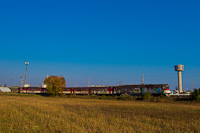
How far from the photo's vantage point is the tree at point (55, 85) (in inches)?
2354

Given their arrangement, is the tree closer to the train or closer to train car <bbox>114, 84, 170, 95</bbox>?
the train

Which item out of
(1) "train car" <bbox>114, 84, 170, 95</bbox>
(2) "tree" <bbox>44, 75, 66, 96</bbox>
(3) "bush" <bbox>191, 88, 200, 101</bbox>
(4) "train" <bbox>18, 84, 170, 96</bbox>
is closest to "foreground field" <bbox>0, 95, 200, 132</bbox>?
(3) "bush" <bbox>191, 88, 200, 101</bbox>

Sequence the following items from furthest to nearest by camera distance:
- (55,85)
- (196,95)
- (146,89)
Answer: (55,85), (146,89), (196,95)

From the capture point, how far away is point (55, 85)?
59.9m

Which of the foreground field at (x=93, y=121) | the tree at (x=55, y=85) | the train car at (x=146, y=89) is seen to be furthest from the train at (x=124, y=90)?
the foreground field at (x=93, y=121)

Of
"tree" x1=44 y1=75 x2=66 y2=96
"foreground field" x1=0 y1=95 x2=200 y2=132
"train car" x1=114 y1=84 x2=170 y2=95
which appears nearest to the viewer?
"foreground field" x1=0 y1=95 x2=200 y2=132

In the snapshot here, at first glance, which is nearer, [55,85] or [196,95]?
[196,95]

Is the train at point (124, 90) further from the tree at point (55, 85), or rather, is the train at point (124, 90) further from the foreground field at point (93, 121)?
the foreground field at point (93, 121)

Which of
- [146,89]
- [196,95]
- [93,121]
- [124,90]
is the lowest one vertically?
[93,121]

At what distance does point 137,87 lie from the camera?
4934cm

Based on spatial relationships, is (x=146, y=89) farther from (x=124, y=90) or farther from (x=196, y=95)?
(x=196, y=95)

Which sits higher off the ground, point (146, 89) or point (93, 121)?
point (146, 89)

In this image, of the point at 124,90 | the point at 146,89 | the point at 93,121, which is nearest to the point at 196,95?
the point at 146,89

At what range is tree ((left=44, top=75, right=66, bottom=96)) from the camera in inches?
2354
